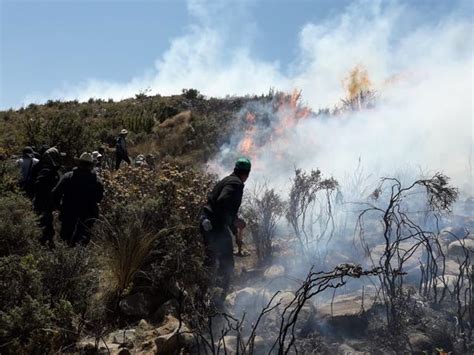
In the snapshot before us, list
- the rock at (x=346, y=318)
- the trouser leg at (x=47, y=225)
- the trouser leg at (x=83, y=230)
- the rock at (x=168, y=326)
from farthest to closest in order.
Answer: the trouser leg at (x=47, y=225) < the trouser leg at (x=83, y=230) < the rock at (x=346, y=318) < the rock at (x=168, y=326)

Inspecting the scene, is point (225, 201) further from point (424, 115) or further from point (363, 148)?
point (424, 115)

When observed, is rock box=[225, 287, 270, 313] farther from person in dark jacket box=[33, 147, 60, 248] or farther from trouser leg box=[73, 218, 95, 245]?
person in dark jacket box=[33, 147, 60, 248]

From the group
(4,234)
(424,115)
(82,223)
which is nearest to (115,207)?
(82,223)

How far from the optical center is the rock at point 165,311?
186 inches

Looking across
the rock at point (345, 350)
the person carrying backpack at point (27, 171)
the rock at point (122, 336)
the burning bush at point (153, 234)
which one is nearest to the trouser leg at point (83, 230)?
the burning bush at point (153, 234)

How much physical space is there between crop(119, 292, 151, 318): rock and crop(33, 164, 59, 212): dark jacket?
2.77 meters

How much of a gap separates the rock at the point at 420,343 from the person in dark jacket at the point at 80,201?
148 inches

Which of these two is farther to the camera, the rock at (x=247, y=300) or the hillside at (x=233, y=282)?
the rock at (x=247, y=300)

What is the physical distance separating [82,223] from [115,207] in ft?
1.49


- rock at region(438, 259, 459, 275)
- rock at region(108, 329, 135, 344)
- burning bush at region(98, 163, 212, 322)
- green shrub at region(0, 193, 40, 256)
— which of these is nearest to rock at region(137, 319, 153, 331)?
rock at region(108, 329, 135, 344)

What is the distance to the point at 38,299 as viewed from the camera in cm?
381

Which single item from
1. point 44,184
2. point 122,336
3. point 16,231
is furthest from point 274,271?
point 44,184

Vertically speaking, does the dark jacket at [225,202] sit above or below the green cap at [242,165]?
below

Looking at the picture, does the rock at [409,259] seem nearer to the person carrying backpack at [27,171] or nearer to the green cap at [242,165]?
the green cap at [242,165]
